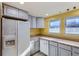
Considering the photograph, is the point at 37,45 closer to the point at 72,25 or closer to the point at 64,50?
the point at 64,50

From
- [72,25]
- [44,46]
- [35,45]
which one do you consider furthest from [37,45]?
[72,25]

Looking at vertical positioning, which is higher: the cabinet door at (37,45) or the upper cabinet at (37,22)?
the upper cabinet at (37,22)

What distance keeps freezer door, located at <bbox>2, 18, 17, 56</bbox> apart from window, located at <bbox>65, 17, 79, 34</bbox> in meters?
2.17

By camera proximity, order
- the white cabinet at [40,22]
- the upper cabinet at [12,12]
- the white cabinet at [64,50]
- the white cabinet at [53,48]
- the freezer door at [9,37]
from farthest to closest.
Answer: the white cabinet at [40,22] < the white cabinet at [53,48] < the white cabinet at [64,50] < the upper cabinet at [12,12] < the freezer door at [9,37]

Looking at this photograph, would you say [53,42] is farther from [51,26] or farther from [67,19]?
[51,26]

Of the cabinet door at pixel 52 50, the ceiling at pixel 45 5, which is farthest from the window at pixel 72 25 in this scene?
the cabinet door at pixel 52 50

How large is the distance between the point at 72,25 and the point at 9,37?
241 cm

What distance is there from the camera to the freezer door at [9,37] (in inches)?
83.6

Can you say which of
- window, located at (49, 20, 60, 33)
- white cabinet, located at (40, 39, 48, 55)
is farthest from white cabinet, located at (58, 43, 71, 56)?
window, located at (49, 20, 60, 33)

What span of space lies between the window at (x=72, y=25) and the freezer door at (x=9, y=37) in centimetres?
217

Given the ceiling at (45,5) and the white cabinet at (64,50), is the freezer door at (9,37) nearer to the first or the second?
the ceiling at (45,5)

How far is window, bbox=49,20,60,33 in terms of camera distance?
4180 millimetres

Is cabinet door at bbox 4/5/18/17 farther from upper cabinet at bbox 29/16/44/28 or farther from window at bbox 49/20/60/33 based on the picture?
window at bbox 49/20/60/33

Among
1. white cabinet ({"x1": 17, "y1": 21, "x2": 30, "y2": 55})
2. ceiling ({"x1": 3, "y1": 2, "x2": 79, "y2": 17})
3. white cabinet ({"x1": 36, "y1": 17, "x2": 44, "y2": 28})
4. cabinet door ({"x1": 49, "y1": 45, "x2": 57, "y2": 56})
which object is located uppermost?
ceiling ({"x1": 3, "y1": 2, "x2": 79, "y2": 17})
